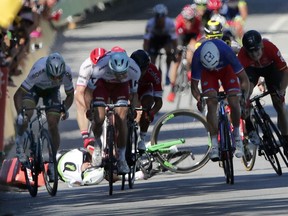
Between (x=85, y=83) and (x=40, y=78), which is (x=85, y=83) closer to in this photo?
(x=85, y=83)

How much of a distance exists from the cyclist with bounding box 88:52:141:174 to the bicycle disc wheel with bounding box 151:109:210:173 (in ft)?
5.32

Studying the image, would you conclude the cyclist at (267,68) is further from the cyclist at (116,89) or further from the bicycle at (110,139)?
the bicycle at (110,139)

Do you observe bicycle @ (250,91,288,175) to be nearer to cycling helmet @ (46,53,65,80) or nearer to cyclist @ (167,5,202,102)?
cycling helmet @ (46,53,65,80)

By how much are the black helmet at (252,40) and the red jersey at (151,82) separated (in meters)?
1.22

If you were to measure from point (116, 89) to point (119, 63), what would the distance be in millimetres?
492

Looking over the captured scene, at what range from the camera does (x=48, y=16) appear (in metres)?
36.3

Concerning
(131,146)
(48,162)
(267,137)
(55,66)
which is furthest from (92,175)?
(267,137)

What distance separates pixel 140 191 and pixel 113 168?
1.28 feet

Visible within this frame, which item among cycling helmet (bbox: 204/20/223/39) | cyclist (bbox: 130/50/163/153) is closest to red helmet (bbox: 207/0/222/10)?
cycling helmet (bbox: 204/20/223/39)

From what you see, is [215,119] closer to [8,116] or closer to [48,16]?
[8,116]

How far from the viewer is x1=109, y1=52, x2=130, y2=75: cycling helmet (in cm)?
1764

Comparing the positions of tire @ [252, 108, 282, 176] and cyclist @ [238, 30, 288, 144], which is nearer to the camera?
cyclist @ [238, 30, 288, 144]

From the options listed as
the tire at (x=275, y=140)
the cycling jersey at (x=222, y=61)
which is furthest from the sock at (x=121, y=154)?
the tire at (x=275, y=140)

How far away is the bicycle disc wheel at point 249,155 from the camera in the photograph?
1936 centimetres
